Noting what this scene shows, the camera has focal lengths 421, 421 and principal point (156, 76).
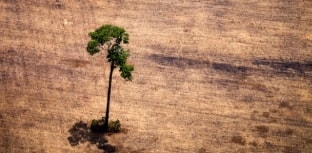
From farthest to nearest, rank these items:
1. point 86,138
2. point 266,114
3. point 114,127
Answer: point 266,114 < point 114,127 < point 86,138

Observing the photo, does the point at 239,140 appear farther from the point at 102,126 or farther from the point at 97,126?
the point at 97,126

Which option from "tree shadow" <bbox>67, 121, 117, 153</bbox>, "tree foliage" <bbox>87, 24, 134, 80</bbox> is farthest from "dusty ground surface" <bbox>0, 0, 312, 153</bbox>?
"tree foliage" <bbox>87, 24, 134, 80</bbox>

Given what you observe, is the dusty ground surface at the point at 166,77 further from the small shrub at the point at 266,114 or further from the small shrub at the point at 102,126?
the small shrub at the point at 102,126

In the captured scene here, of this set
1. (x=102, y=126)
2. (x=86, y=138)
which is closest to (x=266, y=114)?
(x=102, y=126)

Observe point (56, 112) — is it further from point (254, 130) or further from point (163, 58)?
point (254, 130)

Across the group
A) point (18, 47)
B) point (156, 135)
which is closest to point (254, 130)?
point (156, 135)

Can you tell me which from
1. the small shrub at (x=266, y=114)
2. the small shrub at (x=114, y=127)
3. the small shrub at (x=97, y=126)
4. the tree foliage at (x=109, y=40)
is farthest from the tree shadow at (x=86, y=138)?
the small shrub at (x=266, y=114)
